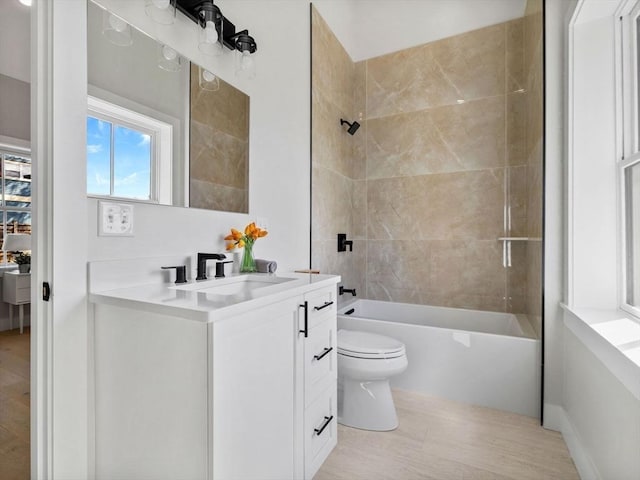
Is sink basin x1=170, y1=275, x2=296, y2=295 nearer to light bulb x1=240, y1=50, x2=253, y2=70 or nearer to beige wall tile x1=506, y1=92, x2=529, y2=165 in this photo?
light bulb x1=240, y1=50, x2=253, y2=70

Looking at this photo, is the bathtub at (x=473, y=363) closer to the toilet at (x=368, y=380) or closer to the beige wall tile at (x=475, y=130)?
the toilet at (x=368, y=380)

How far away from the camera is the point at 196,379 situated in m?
0.86

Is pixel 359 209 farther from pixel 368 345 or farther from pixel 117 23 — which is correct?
pixel 117 23

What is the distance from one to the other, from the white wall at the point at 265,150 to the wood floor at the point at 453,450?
108cm

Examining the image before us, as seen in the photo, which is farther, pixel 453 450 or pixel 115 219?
pixel 453 450

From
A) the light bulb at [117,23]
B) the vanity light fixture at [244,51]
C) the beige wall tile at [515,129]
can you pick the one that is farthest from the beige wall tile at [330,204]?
the light bulb at [117,23]

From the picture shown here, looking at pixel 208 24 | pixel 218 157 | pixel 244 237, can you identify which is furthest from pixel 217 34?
pixel 244 237

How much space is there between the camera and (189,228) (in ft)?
4.62

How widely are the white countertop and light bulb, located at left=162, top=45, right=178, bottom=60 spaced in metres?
0.91

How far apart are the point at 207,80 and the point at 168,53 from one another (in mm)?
212

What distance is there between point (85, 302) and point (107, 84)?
0.75m

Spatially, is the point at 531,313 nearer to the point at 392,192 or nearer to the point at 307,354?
the point at 392,192

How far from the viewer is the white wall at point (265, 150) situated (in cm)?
123

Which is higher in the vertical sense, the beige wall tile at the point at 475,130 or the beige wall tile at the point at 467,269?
the beige wall tile at the point at 475,130
